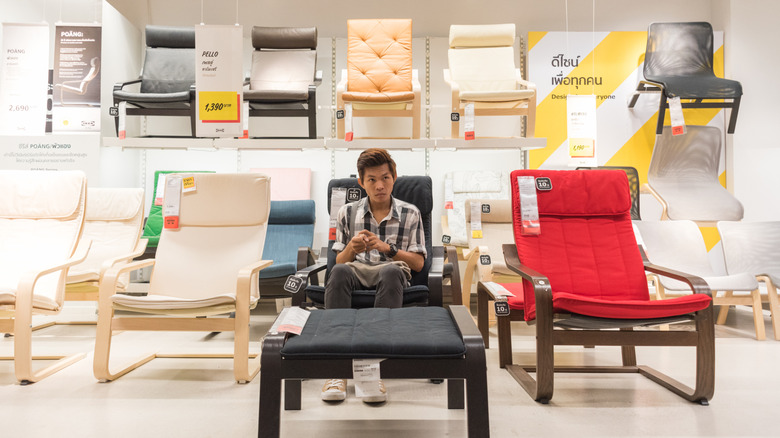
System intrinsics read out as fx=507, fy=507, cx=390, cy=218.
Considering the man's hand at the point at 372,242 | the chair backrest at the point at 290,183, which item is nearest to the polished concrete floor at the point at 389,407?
the man's hand at the point at 372,242

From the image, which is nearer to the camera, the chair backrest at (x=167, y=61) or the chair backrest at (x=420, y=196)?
the chair backrest at (x=420, y=196)

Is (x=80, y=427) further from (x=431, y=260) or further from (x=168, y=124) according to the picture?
(x=168, y=124)

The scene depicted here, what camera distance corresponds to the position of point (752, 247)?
358 centimetres

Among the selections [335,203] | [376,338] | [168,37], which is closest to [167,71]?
[168,37]

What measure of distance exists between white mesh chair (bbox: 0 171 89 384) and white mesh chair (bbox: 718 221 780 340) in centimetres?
417

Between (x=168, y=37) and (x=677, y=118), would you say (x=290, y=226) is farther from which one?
(x=677, y=118)

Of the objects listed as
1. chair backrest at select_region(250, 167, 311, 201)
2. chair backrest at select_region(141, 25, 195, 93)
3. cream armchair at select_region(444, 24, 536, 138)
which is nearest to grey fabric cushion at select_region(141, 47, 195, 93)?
chair backrest at select_region(141, 25, 195, 93)

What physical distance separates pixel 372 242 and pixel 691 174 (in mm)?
3406

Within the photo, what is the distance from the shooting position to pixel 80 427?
6.03 ft

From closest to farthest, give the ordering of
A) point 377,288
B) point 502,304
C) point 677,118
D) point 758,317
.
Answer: point 502,304 < point 377,288 < point 758,317 < point 677,118

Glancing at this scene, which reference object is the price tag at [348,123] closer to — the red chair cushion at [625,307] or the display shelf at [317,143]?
the display shelf at [317,143]

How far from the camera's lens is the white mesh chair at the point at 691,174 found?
4211mm

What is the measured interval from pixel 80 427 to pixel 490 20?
4658 mm

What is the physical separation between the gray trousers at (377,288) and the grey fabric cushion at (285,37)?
2976mm
